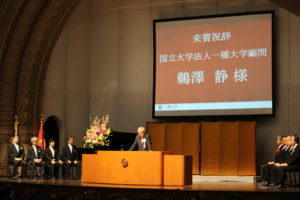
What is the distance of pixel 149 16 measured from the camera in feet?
54.6

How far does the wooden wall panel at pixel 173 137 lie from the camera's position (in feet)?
50.1

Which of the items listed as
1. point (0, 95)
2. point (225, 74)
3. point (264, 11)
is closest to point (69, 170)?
point (0, 95)

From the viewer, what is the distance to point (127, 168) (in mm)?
10109

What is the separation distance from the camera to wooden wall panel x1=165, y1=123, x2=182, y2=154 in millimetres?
15258

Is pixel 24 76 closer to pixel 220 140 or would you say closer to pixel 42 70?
pixel 42 70

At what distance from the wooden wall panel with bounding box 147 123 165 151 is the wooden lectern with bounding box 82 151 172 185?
510cm

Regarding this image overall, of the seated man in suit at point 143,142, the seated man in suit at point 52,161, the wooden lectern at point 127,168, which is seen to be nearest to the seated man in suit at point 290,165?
the wooden lectern at point 127,168

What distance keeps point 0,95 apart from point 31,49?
1.53 metres

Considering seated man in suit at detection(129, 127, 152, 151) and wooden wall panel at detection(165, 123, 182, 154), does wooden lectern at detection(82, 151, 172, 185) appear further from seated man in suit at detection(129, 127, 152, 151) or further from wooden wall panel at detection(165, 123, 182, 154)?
wooden wall panel at detection(165, 123, 182, 154)

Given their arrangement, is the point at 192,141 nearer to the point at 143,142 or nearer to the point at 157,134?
the point at 157,134

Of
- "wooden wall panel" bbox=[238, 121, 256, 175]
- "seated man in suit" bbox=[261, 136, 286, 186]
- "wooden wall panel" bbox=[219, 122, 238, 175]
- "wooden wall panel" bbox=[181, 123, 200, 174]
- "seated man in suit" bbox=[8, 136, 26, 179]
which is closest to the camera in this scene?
"seated man in suit" bbox=[261, 136, 286, 186]

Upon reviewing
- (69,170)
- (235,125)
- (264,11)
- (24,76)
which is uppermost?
(264,11)

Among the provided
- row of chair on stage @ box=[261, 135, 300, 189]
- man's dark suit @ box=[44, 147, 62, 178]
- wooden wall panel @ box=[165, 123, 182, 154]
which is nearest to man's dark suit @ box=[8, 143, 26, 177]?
man's dark suit @ box=[44, 147, 62, 178]

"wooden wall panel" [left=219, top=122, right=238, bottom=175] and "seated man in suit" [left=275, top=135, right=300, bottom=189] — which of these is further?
"wooden wall panel" [left=219, top=122, right=238, bottom=175]
